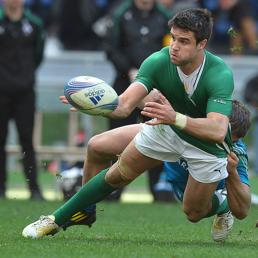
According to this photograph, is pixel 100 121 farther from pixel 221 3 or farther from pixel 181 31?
pixel 181 31

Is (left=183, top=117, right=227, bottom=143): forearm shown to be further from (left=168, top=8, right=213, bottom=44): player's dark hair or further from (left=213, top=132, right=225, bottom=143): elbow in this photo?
(left=168, top=8, right=213, bottom=44): player's dark hair

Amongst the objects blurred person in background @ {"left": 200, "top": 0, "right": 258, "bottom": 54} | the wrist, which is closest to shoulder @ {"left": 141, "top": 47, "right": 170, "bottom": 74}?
the wrist

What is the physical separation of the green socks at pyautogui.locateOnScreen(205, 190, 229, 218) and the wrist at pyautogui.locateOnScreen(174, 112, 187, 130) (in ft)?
3.89

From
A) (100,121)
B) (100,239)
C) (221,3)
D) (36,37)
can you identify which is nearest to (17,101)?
(36,37)

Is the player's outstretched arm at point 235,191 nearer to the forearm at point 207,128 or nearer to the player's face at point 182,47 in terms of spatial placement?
the forearm at point 207,128

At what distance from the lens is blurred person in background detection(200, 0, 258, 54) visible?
18.9 meters

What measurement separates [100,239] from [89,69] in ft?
28.7

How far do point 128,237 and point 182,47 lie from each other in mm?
1717

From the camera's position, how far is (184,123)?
7.46m

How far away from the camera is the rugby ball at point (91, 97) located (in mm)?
7672

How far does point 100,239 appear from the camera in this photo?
333 inches

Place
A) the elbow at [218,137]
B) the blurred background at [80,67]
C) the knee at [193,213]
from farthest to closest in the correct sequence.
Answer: the blurred background at [80,67] < the knee at [193,213] < the elbow at [218,137]

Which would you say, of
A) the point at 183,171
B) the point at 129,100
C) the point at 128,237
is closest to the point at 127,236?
the point at 128,237

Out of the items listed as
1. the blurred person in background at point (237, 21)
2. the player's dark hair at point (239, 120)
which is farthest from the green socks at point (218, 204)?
the blurred person in background at point (237, 21)
